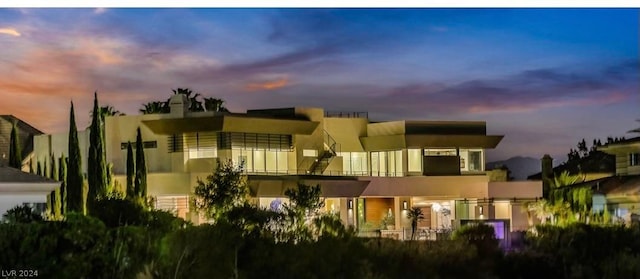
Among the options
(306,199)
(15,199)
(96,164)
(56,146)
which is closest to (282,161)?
(306,199)

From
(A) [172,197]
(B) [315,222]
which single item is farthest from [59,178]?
(B) [315,222]

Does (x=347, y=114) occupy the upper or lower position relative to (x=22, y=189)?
upper

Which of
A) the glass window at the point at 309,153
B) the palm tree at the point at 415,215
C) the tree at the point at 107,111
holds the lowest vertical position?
the palm tree at the point at 415,215

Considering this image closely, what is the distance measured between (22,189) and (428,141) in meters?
15.7

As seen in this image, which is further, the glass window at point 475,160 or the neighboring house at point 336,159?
the glass window at point 475,160

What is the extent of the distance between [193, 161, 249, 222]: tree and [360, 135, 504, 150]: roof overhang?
7.60 metres

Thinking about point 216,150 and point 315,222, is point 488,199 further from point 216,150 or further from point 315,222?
point 315,222

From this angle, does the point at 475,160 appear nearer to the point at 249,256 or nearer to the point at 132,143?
the point at 132,143

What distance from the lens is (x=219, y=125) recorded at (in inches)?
1242

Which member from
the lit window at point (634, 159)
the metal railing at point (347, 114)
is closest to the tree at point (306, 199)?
the metal railing at point (347, 114)

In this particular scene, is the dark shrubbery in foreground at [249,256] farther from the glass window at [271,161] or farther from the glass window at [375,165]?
the glass window at [375,165]

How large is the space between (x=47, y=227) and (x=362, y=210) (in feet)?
68.6

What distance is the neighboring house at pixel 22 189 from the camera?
77.2 feet

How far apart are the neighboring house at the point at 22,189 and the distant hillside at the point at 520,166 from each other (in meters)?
19.5
